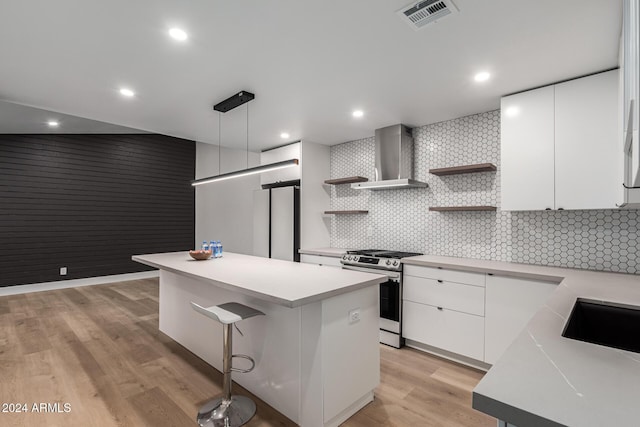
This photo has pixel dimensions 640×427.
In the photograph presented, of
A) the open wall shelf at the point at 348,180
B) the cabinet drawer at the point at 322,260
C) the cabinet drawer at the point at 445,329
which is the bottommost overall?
the cabinet drawer at the point at 445,329

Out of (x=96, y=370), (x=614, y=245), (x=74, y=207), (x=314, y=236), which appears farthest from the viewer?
(x=74, y=207)

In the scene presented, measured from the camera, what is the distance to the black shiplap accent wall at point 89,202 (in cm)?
555

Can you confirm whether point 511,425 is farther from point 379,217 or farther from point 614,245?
point 379,217

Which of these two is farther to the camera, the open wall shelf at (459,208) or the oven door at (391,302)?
the oven door at (391,302)

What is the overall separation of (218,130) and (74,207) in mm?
4001

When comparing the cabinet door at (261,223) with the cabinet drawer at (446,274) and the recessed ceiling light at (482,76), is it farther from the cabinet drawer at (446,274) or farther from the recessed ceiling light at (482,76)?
the recessed ceiling light at (482,76)

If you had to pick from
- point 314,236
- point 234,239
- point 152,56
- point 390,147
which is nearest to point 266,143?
point 314,236

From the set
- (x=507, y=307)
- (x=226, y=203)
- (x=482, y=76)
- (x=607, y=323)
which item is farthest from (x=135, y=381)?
(x=226, y=203)

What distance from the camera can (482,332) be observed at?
2729 millimetres

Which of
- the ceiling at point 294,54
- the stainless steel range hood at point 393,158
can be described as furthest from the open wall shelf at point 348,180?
the ceiling at point 294,54

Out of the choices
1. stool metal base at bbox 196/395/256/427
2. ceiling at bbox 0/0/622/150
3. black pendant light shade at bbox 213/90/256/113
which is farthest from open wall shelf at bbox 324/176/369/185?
stool metal base at bbox 196/395/256/427

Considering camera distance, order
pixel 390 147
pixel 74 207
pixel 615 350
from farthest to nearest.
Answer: pixel 74 207
pixel 390 147
pixel 615 350

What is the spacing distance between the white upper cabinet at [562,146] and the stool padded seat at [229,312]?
7.77 feet

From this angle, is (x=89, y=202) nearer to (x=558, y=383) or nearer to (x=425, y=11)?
(x=425, y=11)
